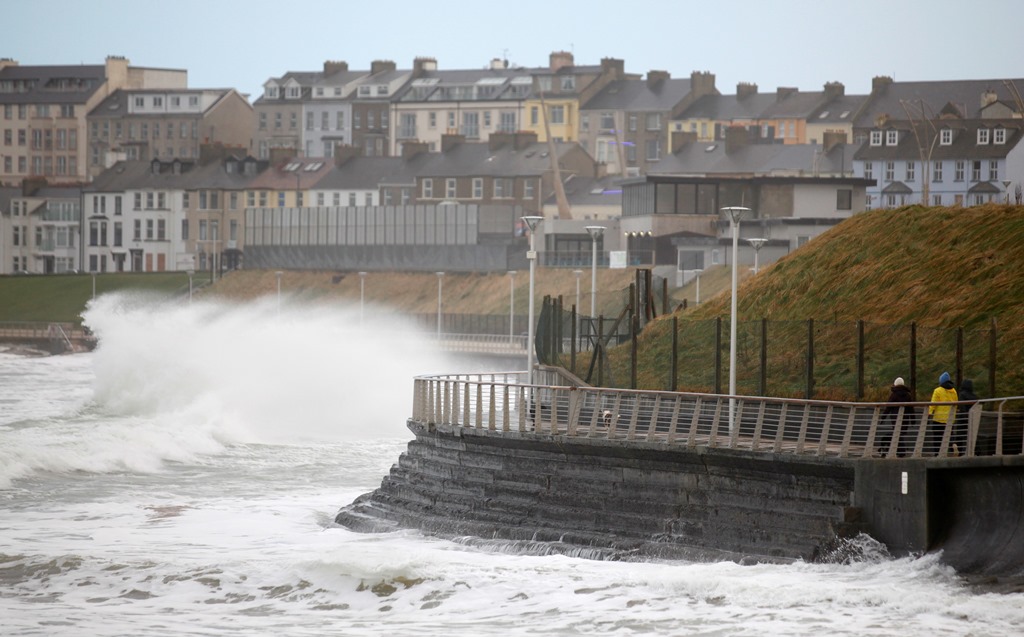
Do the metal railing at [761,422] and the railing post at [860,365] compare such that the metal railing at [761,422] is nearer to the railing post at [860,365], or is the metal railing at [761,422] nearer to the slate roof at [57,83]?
the railing post at [860,365]

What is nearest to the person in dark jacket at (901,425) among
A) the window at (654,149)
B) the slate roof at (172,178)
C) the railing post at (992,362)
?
the railing post at (992,362)

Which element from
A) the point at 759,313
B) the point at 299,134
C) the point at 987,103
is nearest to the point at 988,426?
the point at 759,313

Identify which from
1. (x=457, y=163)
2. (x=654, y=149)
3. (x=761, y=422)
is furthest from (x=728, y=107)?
(x=761, y=422)

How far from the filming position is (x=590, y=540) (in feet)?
93.6

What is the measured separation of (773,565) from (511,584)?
12.7 feet

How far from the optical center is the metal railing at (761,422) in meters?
26.4

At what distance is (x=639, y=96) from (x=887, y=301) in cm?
10661

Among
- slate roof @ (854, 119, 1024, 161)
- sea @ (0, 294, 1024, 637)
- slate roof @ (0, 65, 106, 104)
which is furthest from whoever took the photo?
slate roof @ (0, 65, 106, 104)

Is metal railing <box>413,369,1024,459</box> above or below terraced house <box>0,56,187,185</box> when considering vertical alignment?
below

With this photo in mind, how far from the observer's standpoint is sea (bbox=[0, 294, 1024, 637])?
78.6 feet

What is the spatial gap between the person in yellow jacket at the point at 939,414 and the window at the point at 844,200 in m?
68.7

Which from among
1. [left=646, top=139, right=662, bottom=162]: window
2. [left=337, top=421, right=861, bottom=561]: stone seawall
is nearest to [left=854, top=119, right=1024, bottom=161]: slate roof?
[left=646, top=139, right=662, bottom=162]: window

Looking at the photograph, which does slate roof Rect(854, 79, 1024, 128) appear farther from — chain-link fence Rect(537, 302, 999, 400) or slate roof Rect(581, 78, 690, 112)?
chain-link fence Rect(537, 302, 999, 400)

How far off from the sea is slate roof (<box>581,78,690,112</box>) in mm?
89088
